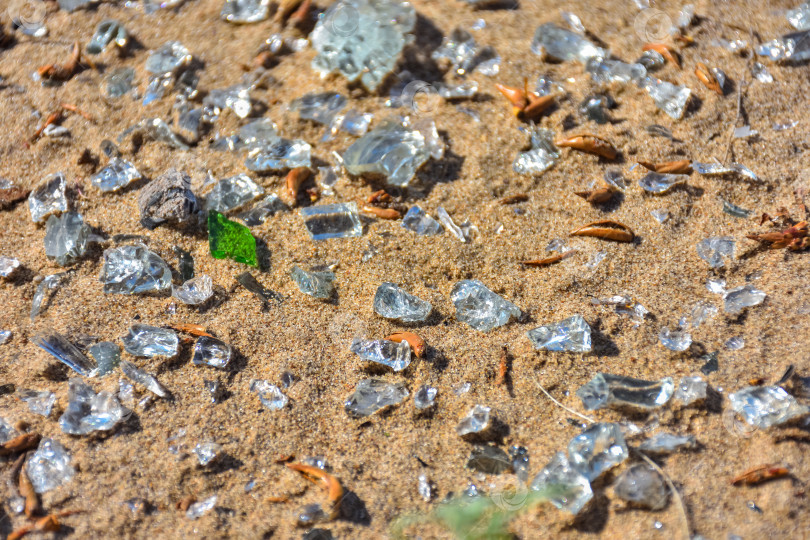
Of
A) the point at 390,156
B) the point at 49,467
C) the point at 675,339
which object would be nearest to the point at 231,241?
the point at 390,156

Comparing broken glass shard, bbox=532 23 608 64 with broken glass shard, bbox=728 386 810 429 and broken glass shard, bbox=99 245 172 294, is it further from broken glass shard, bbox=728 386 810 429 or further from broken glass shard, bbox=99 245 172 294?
broken glass shard, bbox=99 245 172 294

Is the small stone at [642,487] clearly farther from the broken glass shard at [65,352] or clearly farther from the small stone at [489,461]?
the broken glass shard at [65,352]

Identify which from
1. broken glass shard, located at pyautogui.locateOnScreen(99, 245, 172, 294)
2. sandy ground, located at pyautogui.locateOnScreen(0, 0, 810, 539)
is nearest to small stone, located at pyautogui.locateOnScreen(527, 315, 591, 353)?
sandy ground, located at pyautogui.locateOnScreen(0, 0, 810, 539)

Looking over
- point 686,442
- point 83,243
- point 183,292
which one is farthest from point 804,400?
point 83,243

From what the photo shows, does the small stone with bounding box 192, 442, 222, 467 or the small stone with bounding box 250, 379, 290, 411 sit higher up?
the small stone with bounding box 250, 379, 290, 411

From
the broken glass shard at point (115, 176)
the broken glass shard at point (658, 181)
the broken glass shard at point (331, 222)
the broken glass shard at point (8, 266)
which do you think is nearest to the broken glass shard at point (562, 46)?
the broken glass shard at point (658, 181)

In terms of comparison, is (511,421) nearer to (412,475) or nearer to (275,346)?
(412,475)
